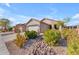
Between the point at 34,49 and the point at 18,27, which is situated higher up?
the point at 18,27

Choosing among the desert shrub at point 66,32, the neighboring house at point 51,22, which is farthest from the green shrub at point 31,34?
Result: the desert shrub at point 66,32

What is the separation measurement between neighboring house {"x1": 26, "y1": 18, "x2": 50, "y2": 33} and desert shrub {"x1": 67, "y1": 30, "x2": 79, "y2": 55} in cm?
22

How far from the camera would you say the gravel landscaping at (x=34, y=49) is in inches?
65.3

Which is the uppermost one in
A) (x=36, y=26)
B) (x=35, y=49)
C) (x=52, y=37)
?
(x=36, y=26)

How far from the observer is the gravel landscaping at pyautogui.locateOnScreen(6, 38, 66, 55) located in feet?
5.44

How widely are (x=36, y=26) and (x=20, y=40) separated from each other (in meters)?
0.19

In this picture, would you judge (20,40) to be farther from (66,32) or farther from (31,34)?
(66,32)

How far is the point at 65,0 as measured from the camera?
166cm

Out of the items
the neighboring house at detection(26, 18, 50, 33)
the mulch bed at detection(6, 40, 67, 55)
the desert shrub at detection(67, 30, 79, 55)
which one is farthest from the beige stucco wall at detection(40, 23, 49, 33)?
the desert shrub at detection(67, 30, 79, 55)

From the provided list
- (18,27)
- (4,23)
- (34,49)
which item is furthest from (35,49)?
(4,23)

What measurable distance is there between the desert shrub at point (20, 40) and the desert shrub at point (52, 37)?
191 mm

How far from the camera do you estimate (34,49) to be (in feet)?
5.48

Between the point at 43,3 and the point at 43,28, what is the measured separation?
0.22m

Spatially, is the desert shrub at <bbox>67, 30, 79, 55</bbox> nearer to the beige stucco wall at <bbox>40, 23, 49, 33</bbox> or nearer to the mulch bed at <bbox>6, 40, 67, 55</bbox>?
the mulch bed at <bbox>6, 40, 67, 55</bbox>
